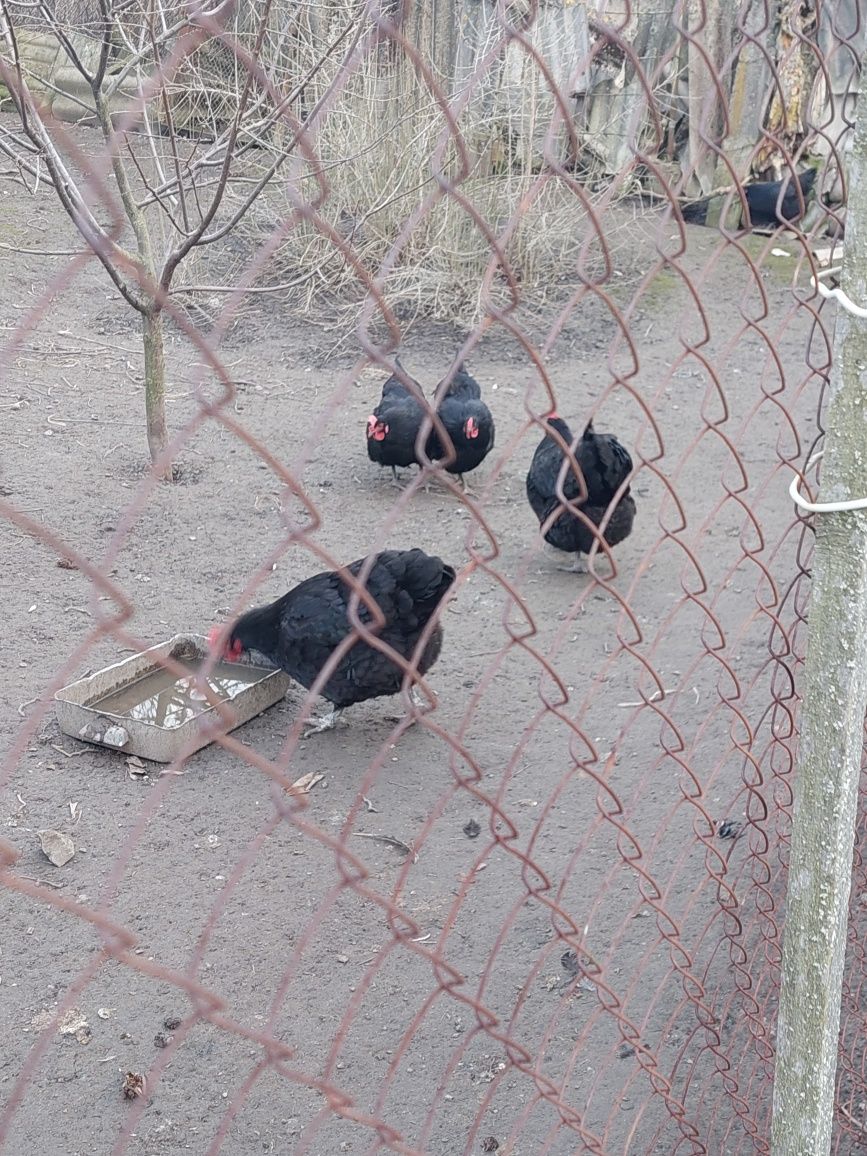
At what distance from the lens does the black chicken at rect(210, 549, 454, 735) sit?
431 centimetres

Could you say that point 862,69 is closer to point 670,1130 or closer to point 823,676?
point 823,676

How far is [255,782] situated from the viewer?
4.30m

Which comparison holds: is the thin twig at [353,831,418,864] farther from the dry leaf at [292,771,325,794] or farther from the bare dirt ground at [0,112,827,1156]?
the dry leaf at [292,771,325,794]

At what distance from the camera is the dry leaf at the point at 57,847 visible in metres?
3.77

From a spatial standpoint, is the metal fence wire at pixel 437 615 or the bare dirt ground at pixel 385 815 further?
the bare dirt ground at pixel 385 815

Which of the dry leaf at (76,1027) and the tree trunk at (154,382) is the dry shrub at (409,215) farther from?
the dry leaf at (76,1027)

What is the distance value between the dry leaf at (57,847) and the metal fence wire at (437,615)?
0.7 inches

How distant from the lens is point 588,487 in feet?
17.7

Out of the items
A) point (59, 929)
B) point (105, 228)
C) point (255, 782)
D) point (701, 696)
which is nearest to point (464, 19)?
point (105, 228)

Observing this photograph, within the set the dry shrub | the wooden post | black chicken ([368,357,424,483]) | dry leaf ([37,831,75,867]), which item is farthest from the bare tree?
the wooden post

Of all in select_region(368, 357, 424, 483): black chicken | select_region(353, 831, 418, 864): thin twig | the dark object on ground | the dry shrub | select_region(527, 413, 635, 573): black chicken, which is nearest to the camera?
select_region(353, 831, 418, 864): thin twig

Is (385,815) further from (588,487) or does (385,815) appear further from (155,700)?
(588,487)

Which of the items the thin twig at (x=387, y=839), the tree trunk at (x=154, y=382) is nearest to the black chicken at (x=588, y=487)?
the thin twig at (x=387, y=839)

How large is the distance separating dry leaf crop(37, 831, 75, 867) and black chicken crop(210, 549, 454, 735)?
32.3 inches
